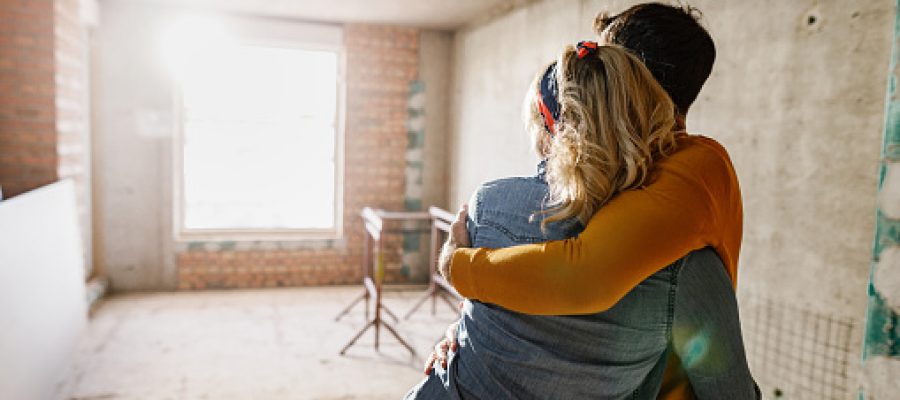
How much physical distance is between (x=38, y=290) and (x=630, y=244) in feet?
10.3

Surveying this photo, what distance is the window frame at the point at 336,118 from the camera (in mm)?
5285

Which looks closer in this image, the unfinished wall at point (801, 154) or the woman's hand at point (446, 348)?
the woman's hand at point (446, 348)

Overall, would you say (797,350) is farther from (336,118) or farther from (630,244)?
(336,118)

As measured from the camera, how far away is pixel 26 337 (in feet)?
8.92

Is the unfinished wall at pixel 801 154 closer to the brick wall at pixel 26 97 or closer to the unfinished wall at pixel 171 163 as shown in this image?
the unfinished wall at pixel 171 163

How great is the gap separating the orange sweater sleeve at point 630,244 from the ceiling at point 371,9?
393cm

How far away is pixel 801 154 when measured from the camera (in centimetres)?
232

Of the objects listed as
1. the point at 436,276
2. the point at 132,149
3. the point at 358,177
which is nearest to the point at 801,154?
the point at 436,276

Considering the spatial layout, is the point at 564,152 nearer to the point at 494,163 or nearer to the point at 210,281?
the point at 494,163

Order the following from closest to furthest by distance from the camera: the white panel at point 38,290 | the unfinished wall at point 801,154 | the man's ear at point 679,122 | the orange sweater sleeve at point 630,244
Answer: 1. the orange sweater sleeve at point 630,244
2. the man's ear at point 679,122
3. the unfinished wall at point 801,154
4. the white panel at point 38,290

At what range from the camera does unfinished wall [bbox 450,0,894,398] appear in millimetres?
2090

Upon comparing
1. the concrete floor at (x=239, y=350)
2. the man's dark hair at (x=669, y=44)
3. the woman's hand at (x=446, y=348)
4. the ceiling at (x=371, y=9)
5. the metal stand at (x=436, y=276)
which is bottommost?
the concrete floor at (x=239, y=350)

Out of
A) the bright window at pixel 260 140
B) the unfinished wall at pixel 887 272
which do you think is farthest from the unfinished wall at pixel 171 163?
the unfinished wall at pixel 887 272

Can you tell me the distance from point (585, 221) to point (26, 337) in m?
2.84
